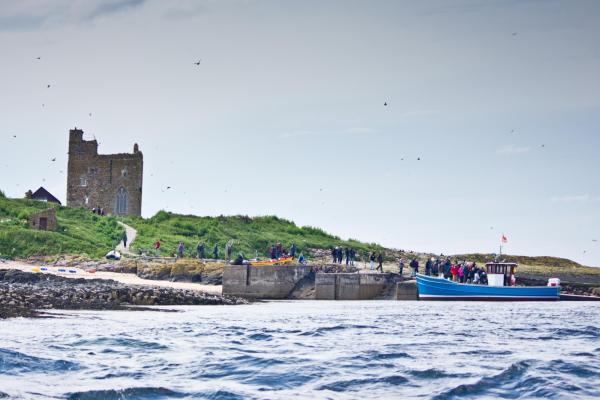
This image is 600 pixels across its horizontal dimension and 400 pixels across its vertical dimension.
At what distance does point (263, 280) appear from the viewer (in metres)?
47.5

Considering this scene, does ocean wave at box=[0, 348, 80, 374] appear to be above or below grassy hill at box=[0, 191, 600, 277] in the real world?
below

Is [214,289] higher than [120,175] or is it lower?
lower

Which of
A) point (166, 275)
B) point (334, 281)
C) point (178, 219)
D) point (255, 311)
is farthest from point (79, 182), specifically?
point (255, 311)

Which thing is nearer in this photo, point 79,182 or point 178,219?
point 178,219

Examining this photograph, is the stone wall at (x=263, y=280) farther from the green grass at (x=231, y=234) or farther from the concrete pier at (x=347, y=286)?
the green grass at (x=231, y=234)

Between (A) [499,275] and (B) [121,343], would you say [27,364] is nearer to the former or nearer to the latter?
(B) [121,343]

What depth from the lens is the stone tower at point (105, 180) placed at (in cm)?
8394

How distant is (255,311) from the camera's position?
34469mm

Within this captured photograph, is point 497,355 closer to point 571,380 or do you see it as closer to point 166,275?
point 571,380

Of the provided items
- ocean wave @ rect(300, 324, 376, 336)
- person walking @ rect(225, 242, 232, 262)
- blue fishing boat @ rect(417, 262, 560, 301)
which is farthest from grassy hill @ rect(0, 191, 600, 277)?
ocean wave @ rect(300, 324, 376, 336)

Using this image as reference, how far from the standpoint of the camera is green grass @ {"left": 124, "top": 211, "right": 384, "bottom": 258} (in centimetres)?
6612

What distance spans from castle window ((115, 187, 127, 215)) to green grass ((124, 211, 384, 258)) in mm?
7729

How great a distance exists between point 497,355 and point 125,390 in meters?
9.11

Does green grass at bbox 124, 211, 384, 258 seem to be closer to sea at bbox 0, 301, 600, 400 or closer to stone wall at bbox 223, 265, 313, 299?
stone wall at bbox 223, 265, 313, 299
